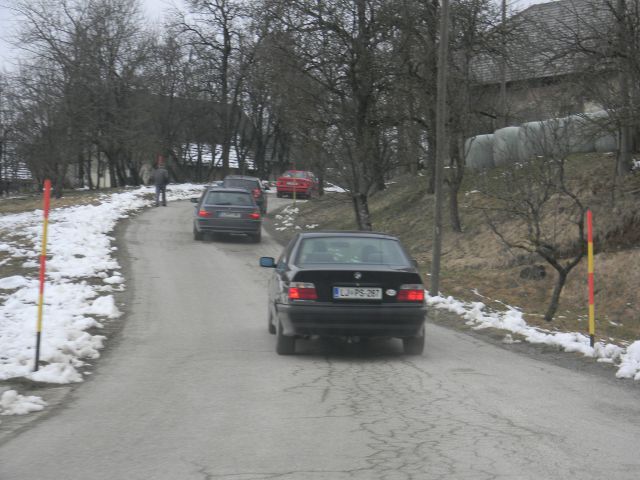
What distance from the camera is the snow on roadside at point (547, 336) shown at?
378 inches

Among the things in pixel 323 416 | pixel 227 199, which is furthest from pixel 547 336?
pixel 227 199

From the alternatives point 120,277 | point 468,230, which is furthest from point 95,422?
point 468,230

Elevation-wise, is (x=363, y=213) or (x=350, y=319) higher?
(x=363, y=213)

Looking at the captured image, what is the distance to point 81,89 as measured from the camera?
46.2m

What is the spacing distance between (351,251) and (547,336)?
10.6 ft

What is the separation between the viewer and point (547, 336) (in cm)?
1154

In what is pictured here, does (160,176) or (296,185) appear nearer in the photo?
(160,176)

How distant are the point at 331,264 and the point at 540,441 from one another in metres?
4.20

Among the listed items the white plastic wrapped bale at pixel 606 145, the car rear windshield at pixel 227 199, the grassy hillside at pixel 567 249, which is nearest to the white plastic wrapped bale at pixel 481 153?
the grassy hillside at pixel 567 249

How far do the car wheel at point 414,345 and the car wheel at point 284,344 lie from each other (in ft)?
4.43

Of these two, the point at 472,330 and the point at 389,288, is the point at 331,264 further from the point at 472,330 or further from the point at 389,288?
the point at 472,330

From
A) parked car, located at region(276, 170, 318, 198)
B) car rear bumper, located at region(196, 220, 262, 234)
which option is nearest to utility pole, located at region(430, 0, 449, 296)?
car rear bumper, located at region(196, 220, 262, 234)

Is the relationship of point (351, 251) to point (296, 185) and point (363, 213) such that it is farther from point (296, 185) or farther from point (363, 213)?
point (296, 185)

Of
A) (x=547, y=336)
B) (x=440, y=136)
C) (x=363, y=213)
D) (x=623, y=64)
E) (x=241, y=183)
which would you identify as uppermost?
(x=623, y=64)
